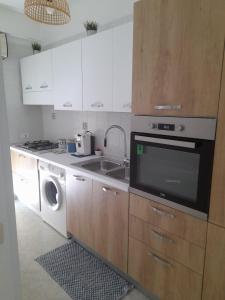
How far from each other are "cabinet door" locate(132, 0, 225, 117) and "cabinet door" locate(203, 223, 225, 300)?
2.19 feet

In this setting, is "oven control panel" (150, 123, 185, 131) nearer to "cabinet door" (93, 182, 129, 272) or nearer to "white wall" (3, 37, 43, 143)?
"cabinet door" (93, 182, 129, 272)

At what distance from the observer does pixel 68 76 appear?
2438mm

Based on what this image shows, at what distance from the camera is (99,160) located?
2506 millimetres

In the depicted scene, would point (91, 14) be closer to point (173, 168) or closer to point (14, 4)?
point (14, 4)

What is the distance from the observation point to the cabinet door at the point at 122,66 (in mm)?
1789

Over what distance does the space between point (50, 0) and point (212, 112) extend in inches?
53.1

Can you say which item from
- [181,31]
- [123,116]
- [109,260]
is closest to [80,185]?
[109,260]

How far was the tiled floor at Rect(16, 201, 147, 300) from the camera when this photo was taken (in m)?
1.77

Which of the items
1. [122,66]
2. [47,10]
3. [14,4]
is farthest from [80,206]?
[14,4]

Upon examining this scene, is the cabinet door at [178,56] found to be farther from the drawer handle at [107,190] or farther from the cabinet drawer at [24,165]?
the cabinet drawer at [24,165]

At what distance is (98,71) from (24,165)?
173 cm

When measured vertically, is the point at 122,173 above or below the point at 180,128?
below

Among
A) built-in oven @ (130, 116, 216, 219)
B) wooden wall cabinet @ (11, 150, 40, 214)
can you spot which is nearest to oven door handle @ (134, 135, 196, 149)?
built-in oven @ (130, 116, 216, 219)

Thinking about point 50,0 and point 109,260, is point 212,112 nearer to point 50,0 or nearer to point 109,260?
point 50,0
